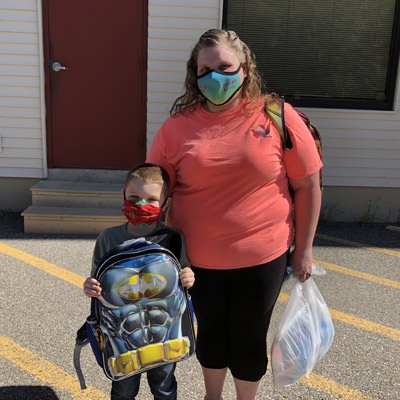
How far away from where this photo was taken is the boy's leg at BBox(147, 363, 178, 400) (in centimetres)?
210

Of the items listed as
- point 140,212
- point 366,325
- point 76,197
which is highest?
point 140,212

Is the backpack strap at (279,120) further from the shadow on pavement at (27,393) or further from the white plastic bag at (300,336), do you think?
the shadow on pavement at (27,393)

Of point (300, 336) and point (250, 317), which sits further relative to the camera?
point (300, 336)

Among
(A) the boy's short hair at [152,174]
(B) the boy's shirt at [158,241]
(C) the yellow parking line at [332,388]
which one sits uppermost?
(A) the boy's short hair at [152,174]

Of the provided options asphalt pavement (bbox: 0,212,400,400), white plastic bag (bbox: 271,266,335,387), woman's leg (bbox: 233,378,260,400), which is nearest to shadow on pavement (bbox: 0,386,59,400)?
asphalt pavement (bbox: 0,212,400,400)

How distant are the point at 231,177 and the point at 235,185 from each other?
0.13 ft

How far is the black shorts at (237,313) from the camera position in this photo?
2.07 m

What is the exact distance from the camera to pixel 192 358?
3037mm

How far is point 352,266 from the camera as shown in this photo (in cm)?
463

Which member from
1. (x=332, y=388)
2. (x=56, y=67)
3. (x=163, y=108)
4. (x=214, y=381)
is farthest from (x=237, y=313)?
(x=56, y=67)

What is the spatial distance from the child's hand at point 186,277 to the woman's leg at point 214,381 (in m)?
0.60

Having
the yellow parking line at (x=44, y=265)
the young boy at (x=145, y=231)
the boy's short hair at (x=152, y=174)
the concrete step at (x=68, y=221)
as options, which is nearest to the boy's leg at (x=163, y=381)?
the young boy at (x=145, y=231)

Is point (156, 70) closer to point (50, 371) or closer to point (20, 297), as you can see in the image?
point (20, 297)

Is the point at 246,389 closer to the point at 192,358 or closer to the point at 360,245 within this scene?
the point at 192,358
